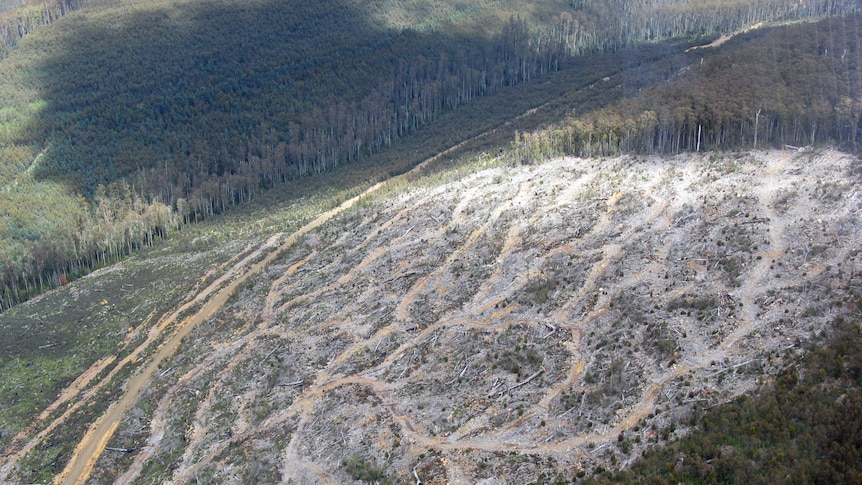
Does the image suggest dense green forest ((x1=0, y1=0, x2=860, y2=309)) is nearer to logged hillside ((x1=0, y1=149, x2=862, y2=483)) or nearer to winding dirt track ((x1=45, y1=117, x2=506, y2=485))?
logged hillside ((x1=0, y1=149, x2=862, y2=483))

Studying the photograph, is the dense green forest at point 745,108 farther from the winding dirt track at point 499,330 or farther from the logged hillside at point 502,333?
the winding dirt track at point 499,330

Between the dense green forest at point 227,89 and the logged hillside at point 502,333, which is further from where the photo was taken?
the dense green forest at point 227,89

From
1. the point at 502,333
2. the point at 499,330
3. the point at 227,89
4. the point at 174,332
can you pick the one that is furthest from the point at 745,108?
the point at 227,89

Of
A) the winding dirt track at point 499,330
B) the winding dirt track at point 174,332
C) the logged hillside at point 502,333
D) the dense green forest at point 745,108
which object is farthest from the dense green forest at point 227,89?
the winding dirt track at point 174,332

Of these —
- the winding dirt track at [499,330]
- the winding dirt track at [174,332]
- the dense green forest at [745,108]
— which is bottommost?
the winding dirt track at [174,332]

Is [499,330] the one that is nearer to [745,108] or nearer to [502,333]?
[502,333]

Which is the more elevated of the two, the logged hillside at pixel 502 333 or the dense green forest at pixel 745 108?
the dense green forest at pixel 745 108
